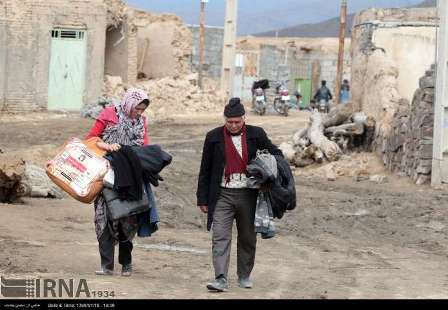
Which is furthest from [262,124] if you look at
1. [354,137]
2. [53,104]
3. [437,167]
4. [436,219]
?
[436,219]

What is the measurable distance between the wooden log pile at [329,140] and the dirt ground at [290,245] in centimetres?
48

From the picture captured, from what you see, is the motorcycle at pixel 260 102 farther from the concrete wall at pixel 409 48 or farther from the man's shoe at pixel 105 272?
the man's shoe at pixel 105 272

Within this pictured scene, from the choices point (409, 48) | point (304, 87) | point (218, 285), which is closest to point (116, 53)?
point (409, 48)

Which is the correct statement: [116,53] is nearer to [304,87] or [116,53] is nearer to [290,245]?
[304,87]

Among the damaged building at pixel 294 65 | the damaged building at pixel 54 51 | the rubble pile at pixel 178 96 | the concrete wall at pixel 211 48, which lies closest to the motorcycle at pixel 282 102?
the rubble pile at pixel 178 96

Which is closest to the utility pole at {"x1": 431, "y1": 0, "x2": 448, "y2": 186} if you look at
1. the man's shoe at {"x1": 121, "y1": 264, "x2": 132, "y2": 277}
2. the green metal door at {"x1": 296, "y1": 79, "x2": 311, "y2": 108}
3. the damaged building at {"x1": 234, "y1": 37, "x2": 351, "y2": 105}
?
the man's shoe at {"x1": 121, "y1": 264, "x2": 132, "y2": 277}

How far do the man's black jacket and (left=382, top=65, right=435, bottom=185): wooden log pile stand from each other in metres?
8.34

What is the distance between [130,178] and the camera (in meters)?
8.27

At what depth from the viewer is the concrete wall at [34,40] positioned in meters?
29.1

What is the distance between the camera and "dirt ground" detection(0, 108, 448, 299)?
859cm

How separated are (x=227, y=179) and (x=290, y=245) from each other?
376cm

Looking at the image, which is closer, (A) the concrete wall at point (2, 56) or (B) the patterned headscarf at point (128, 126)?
(B) the patterned headscarf at point (128, 126)

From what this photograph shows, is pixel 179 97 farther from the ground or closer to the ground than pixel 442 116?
farther from the ground

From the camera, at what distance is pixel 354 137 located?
19688 millimetres
